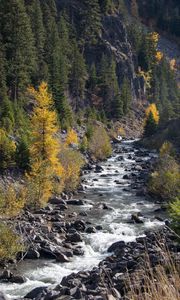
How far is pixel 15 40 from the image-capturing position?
6369cm

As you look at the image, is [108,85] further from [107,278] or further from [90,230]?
[107,278]

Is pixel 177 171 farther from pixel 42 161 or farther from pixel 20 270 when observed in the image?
pixel 20 270

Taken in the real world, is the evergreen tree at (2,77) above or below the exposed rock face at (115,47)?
below

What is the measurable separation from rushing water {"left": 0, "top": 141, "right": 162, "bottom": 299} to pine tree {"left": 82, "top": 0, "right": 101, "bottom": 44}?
6093cm

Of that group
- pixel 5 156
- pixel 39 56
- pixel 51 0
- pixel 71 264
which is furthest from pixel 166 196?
pixel 51 0

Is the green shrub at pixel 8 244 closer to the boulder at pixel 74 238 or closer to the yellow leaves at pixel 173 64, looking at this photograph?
the boulder at pixel 74 238

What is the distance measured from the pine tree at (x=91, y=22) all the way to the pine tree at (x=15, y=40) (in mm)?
47087

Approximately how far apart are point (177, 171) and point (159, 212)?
780cm

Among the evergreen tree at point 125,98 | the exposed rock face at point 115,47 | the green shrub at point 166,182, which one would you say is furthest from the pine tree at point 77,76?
the green shrub at point 166,182

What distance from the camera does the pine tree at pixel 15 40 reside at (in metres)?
62.6

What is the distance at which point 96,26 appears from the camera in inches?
4434

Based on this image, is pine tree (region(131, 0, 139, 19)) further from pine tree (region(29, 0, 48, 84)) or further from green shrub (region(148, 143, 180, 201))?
green shrub (region(148, 143, 180, 201))

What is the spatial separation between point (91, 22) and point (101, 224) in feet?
288

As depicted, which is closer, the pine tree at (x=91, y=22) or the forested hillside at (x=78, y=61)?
the forested hillside at (x=78, y=61)
